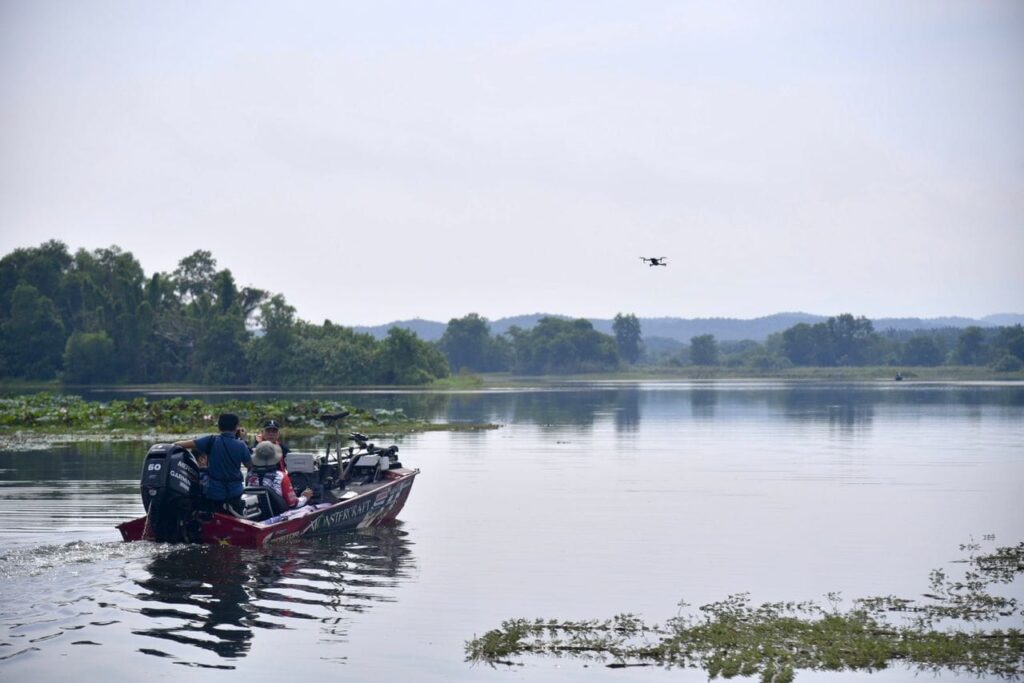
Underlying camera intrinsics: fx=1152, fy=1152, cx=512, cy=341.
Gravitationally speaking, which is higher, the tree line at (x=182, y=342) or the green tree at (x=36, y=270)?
the green tree at (x=36, y=270)

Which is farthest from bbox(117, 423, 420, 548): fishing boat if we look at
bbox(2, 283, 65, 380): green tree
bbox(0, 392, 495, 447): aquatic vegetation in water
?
bbox(2, 283, 65, 380): green tree

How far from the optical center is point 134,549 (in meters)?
19.1

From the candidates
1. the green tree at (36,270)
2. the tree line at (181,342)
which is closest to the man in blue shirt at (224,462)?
the tree line at (181,342)

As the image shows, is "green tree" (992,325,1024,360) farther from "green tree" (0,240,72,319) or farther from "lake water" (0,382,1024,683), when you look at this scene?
"lake water" (0,382,1024,683)

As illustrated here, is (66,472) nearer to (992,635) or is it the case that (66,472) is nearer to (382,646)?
(382,646)

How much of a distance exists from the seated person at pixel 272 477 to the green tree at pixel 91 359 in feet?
388

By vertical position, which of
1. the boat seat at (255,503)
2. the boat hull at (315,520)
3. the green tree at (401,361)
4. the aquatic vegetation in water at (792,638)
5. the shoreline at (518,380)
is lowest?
the aquatic vegetation in water at (792,638)

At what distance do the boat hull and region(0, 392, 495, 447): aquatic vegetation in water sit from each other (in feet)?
79.9

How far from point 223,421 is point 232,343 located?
11628 cm

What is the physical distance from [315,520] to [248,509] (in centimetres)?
134

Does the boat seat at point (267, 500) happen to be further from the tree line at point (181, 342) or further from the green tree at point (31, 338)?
the green tree at point (31, 338)

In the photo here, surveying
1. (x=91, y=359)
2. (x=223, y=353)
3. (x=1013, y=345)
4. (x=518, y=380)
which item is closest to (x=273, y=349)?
(x=223, y=353)

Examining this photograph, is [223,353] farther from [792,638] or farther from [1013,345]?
[1013,345]

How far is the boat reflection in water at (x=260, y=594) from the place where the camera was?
13969 mm
